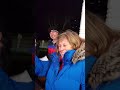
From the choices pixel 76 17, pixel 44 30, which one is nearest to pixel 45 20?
pixel 44 30

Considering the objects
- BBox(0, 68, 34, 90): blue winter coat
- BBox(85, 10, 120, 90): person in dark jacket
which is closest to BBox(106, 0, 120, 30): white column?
BBox(85, 10, 120, 90): person in dark jacket

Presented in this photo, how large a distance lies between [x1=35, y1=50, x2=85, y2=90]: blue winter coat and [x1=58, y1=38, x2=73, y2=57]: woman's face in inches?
0.9

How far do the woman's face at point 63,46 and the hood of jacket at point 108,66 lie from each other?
0.75 ft

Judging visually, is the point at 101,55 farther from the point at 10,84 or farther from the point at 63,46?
the point at 10,84

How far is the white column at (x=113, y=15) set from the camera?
134 centimetres

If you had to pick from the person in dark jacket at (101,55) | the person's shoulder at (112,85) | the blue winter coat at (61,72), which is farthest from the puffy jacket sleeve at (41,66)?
the person's shoulder at (112,85)

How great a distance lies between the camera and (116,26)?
1346 mm

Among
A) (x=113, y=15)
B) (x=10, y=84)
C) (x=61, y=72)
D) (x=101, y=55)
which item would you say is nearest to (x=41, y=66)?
(x=61, y=72)

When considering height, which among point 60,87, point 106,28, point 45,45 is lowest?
point 60,87

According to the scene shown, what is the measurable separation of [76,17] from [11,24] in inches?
15.9

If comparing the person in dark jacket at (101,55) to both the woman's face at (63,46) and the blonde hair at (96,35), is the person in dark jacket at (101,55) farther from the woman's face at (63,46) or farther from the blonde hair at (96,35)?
the woman's face at (63,46)

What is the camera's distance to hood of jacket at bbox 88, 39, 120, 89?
3.74 ft

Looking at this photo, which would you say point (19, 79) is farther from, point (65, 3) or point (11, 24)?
point (65, 3)

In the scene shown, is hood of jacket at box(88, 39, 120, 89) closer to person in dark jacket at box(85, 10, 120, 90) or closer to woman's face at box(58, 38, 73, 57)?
person in dark jacket at box(85, 10, 120, 90)
